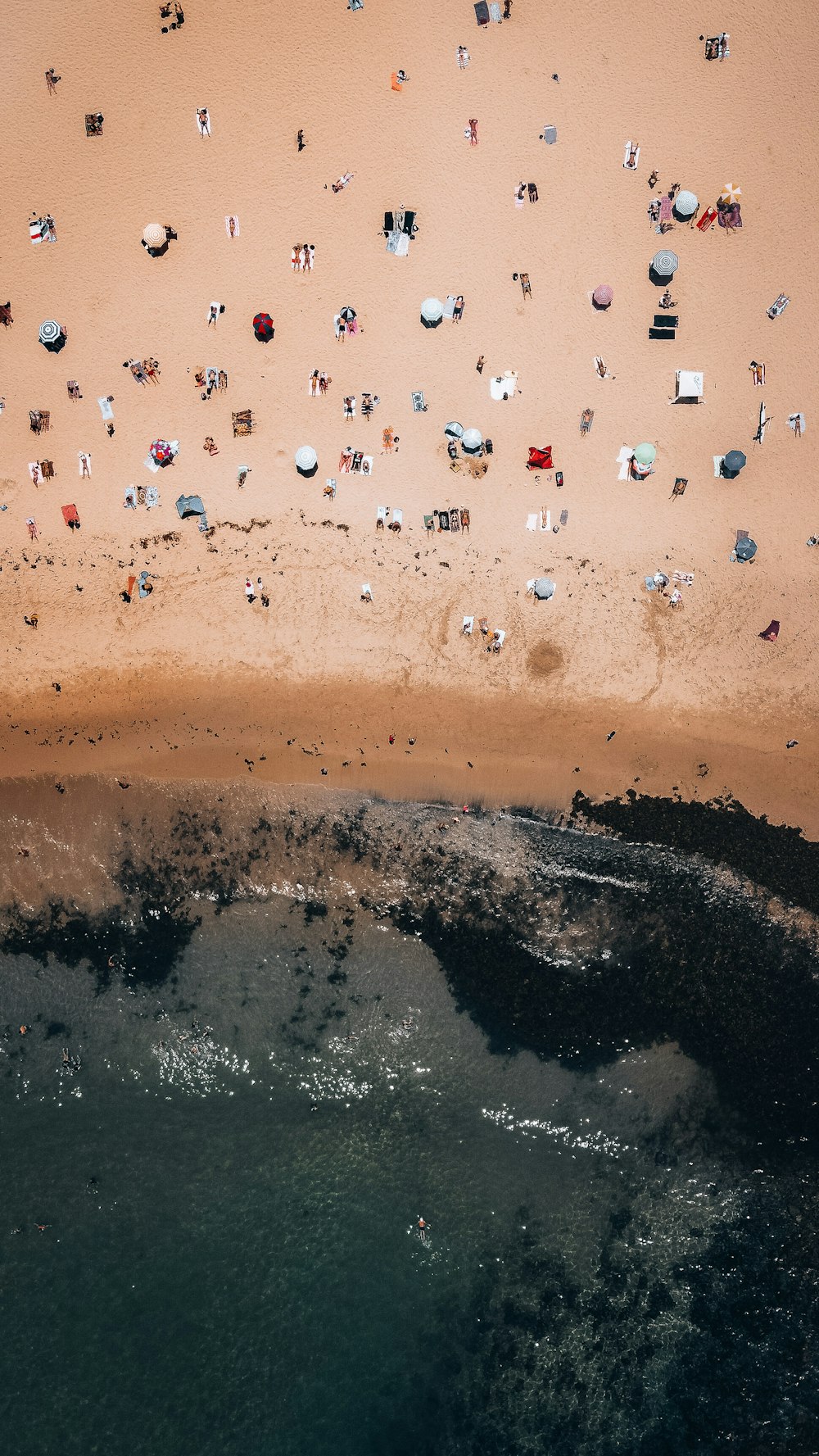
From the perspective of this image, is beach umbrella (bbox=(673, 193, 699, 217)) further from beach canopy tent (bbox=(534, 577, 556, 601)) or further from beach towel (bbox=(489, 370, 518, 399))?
beach canopy tent (bbox=(534, 577, 556, 601))

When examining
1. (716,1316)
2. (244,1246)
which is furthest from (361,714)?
(716,1316)

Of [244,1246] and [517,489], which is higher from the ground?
[517,489]

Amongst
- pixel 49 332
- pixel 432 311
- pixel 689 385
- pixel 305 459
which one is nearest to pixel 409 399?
pixel 432 311

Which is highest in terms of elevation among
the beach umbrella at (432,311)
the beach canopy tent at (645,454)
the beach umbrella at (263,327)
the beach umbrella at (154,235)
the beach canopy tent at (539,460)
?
the beach umbrella at (154,235)

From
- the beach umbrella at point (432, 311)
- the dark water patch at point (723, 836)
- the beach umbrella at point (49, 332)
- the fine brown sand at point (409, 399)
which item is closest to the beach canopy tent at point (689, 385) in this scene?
the fine brown sand at point (409, 399)

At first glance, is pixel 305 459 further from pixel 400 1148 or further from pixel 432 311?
pixel 400 1148

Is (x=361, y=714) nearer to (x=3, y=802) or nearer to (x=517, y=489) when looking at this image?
(x=517, y=489)

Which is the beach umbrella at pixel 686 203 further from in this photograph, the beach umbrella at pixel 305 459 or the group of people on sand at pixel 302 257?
the beach umbrella at pixel 305 459
